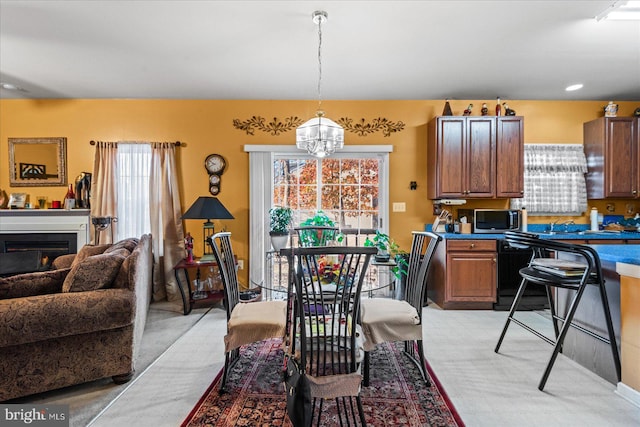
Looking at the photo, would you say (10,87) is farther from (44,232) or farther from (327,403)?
(327,403)

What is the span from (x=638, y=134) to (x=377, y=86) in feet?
10.7

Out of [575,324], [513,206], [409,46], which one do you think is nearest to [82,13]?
[409,46]

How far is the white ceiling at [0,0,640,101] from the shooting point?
2418 mm

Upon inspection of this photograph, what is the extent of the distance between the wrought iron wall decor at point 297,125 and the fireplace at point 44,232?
2336 mm

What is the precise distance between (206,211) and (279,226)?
873 mm

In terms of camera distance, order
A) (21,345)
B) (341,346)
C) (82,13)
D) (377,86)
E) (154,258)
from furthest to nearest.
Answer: (154,258), (377,86), (82,13), (21,345), (341,346)

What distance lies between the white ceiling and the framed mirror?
619 millimetres

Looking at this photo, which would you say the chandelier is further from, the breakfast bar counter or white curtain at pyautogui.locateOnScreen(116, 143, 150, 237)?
white curtain at pyautogui.locateOnScreen(116, 143, 150, 237)

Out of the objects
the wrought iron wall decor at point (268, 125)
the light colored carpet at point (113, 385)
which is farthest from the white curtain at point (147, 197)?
the wrought iron wall decor at point (268, 125)

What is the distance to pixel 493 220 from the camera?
3.96 meters

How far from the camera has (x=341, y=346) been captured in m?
1.64

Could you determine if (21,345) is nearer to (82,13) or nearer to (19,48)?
(82,13)

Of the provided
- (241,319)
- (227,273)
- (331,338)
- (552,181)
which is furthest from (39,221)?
(552,181)

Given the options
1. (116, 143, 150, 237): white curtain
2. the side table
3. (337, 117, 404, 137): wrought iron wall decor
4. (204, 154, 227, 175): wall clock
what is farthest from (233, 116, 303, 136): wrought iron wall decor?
the side table
